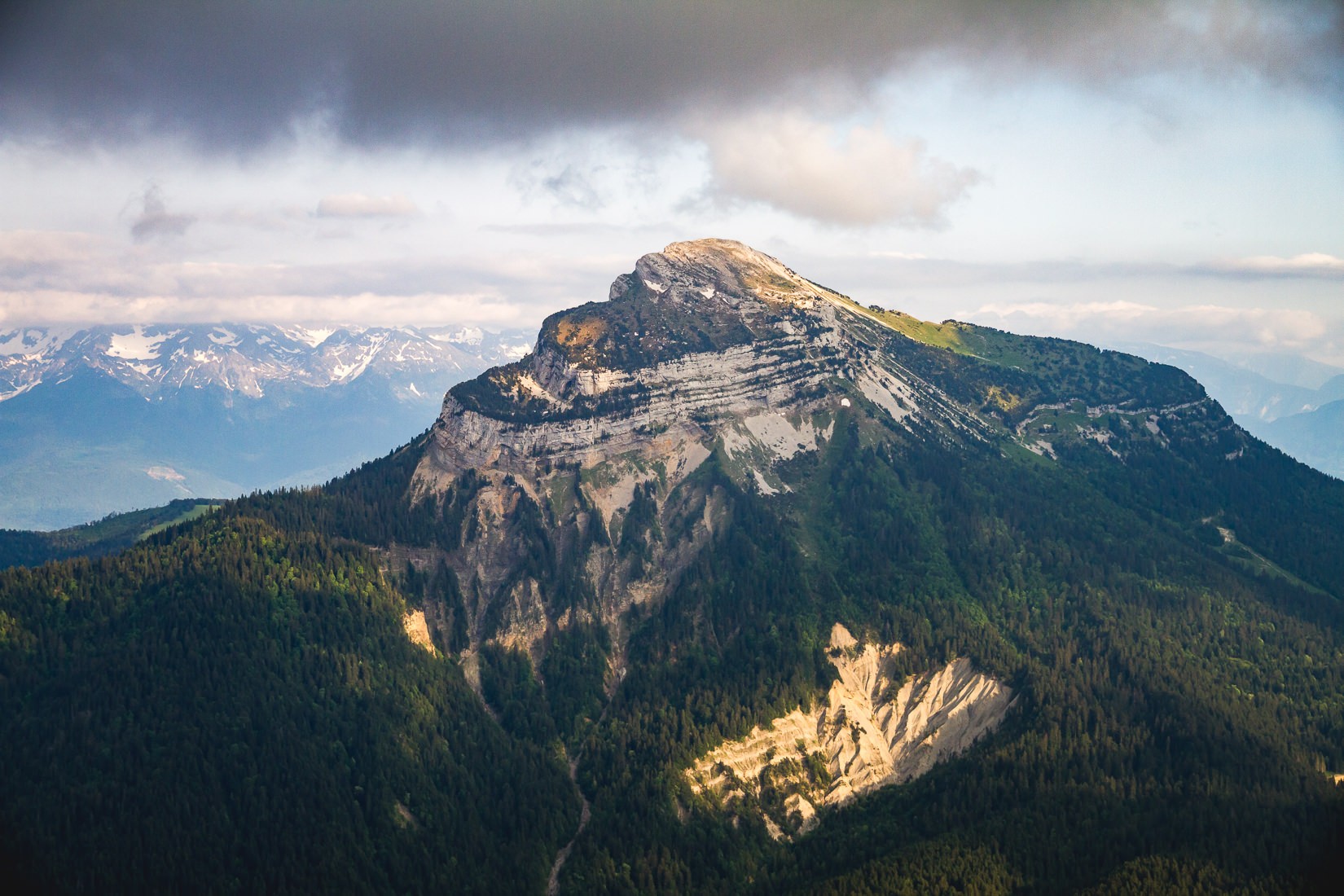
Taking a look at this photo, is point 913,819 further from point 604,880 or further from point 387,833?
point 387,833

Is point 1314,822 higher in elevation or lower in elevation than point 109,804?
higher

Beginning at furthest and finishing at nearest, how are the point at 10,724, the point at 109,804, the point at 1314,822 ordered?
the point at 10,724 < the point at 109,804 < the point at 1314,822

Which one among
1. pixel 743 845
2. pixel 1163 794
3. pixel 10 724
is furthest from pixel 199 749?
pixel 1163 794

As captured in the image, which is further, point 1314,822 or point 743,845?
point 743,845

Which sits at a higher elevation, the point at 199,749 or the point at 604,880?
the point at 199,749

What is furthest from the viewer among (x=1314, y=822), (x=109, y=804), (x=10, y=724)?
(x=10, y=724)

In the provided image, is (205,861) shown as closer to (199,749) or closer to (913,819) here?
(199,749)

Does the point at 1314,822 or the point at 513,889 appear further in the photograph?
the point at 513,889

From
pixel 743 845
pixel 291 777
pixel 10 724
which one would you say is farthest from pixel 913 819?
pixel 10 724
